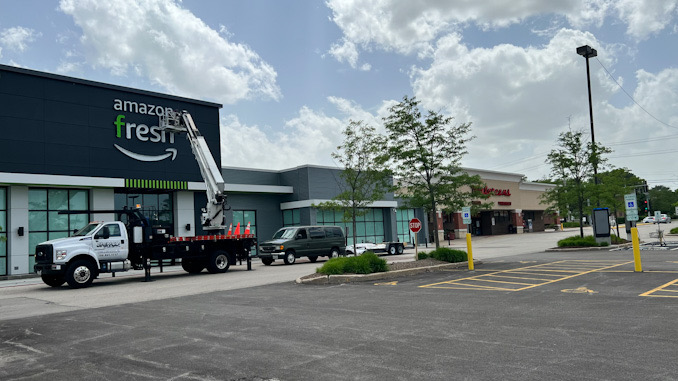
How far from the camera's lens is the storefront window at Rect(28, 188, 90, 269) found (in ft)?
81.0

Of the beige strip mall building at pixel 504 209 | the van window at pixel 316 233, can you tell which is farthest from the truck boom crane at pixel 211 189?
the beige strip mall building at pixel 504 209

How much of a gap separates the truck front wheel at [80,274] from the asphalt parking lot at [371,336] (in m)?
6.27

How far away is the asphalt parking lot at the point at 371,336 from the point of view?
18.2ft

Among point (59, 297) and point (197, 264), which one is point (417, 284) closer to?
point (59, 297)

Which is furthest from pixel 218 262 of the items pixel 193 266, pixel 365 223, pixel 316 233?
pixel 365 223

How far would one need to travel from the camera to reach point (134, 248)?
19.2 metres

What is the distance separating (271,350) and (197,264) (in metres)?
16.4

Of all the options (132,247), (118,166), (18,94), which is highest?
(18,94)

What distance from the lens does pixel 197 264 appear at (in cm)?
2217

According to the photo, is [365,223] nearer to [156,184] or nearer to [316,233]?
[316,233]

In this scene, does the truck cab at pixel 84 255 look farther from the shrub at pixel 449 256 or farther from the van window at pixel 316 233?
the shrub at pixel 449 256

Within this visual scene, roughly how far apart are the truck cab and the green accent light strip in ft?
30.2

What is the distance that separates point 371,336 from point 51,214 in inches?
924

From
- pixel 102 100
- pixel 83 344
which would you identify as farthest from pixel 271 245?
pixel 83 344
